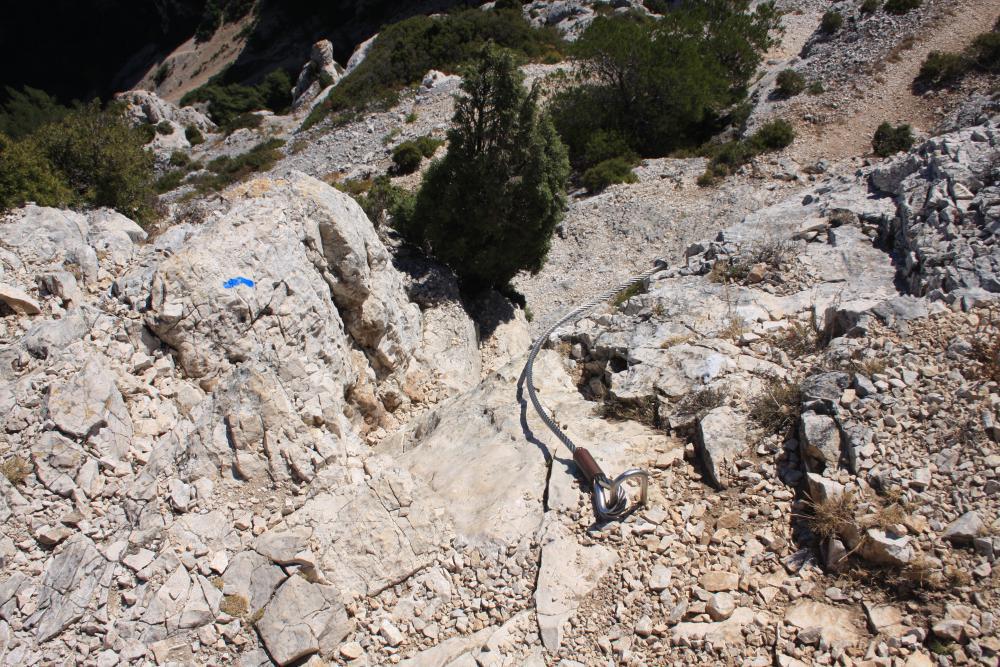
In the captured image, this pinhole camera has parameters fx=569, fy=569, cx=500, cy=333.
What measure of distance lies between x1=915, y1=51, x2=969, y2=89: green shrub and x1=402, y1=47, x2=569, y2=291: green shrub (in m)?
22.5

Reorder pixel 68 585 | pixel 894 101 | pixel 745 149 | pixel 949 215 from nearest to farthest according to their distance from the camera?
pixel 68 585 → pixel 949 215 → pixel 745 149 → pixel 894 101

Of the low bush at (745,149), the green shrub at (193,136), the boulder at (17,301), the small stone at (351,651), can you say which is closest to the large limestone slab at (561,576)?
the small stone at (351,651)

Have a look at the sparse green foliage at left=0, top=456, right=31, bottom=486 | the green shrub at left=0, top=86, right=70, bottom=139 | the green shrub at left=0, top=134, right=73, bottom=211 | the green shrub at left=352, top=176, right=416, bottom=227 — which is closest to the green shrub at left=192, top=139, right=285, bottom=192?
the green shrub at left=0, top=86, right=70, bottom=139

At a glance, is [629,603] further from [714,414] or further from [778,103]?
[778,103]

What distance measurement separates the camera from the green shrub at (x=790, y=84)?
104 feet

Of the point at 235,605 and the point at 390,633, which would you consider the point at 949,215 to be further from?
the point at 235,605

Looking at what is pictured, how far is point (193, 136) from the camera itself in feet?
165

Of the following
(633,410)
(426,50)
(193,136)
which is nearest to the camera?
(633,410)

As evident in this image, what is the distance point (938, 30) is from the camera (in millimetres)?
31203

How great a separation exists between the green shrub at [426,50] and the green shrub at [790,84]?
67.0 feet

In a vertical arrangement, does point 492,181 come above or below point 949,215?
above

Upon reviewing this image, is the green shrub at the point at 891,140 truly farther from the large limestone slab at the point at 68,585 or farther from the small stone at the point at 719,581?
the large limestone slab at the point at 68,585

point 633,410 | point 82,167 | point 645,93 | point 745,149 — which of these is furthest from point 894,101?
point 82,167

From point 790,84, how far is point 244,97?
182 ft
